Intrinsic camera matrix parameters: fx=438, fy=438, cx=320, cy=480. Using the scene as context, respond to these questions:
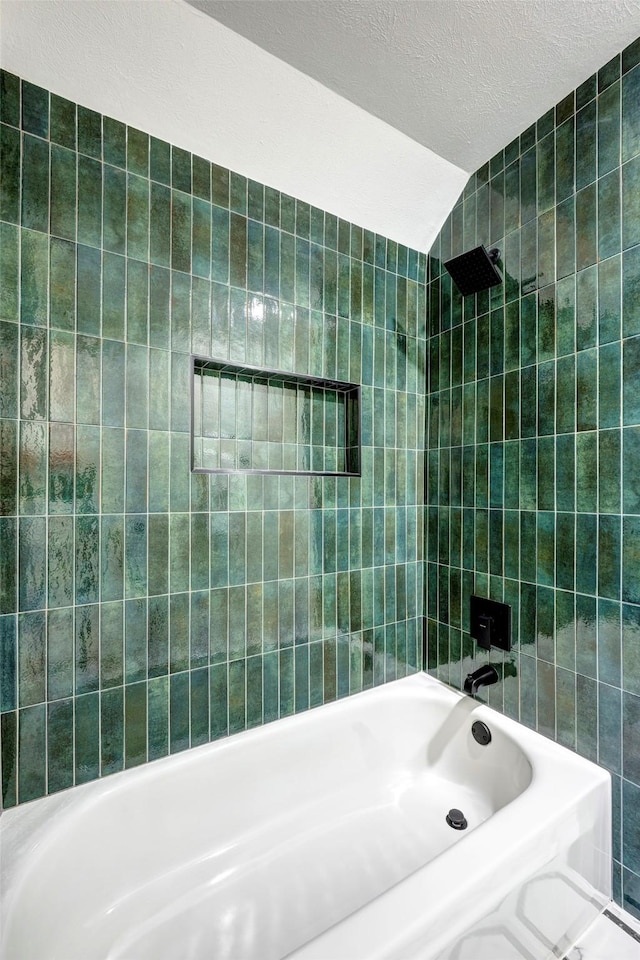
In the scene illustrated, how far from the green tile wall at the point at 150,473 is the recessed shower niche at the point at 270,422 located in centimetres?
7

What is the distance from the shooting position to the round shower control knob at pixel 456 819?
1.53m

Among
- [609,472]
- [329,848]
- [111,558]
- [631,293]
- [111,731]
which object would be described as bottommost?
[329,848]

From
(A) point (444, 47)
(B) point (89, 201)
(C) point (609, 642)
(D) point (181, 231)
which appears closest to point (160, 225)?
(D) point (181, 231)

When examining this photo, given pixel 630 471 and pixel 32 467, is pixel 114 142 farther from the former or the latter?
pixel 630 471

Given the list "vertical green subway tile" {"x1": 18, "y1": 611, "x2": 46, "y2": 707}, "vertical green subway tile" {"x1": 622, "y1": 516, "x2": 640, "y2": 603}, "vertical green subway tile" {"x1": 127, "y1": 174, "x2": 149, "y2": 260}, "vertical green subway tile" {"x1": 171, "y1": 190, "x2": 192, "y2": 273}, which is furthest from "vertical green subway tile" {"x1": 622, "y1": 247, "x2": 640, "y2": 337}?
"vertical green subway tile" {"x1": 18, "y1": 611, "x2": 46, "y2": 707}

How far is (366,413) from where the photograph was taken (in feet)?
6.09

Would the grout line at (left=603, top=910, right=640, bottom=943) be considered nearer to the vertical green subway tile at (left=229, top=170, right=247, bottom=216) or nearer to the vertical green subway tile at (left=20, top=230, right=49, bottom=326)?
the vertical green subway tile at (left=20, top=230, right=49, bottom=326)

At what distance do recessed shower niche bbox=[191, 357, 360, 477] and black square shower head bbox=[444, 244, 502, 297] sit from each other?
584mm

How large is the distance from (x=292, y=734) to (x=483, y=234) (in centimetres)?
207

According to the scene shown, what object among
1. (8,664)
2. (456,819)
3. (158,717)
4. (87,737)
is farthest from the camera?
(456,819)

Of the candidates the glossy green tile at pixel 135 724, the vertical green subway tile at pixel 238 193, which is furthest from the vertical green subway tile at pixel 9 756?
the vertical green subway tile at pixel 238 193

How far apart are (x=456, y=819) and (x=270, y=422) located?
159 centimetres

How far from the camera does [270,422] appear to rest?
1.71m

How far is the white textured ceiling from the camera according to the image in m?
1.20
